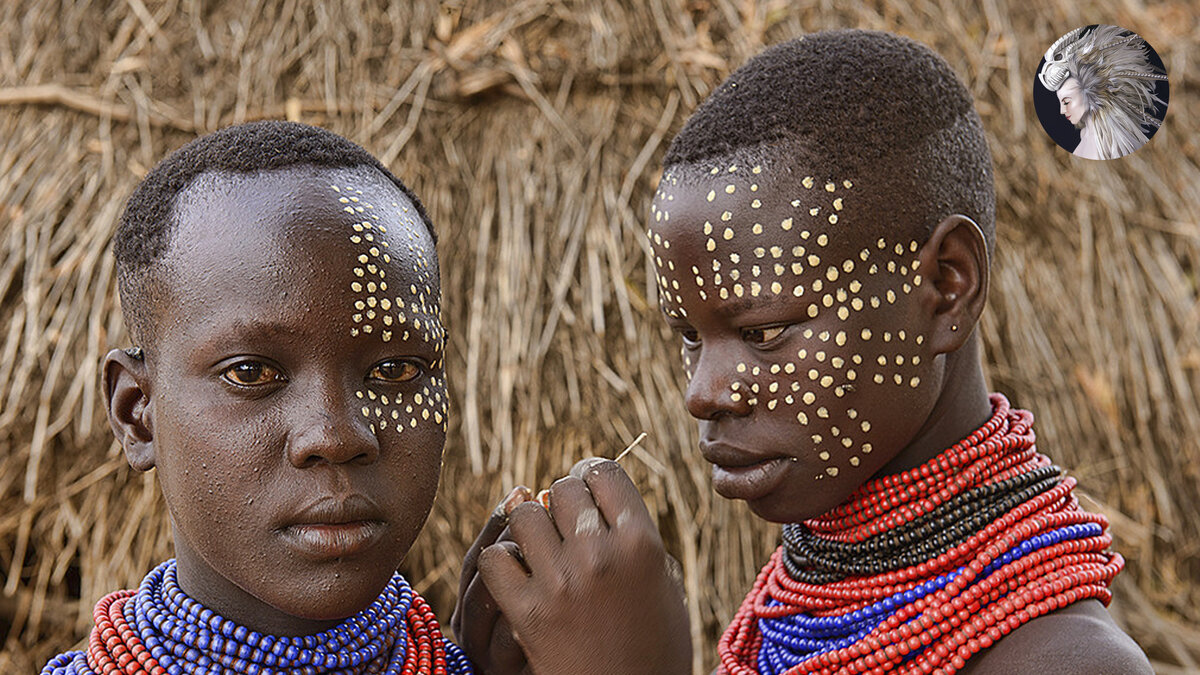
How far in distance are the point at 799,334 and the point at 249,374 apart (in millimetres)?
879

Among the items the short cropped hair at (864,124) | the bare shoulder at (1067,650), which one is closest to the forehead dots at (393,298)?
the short cropped hair at (864,124)

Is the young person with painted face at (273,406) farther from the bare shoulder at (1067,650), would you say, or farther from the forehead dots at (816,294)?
the bare shoulder at (1067,650)

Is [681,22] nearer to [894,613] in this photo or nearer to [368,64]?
[368,64]

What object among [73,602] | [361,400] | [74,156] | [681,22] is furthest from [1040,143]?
[73,602]

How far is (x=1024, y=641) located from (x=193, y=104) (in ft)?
9.86

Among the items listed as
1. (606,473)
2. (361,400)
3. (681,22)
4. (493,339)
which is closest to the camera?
(361,400)

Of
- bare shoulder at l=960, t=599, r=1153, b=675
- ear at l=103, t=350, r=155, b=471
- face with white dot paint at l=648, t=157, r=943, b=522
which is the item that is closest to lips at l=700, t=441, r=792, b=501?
face with white dot paint at l=648, t=157, r=943, b=522

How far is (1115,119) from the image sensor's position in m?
1.93

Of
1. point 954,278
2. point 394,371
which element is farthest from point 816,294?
point 394,371

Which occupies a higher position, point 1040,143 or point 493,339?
point 1040,143

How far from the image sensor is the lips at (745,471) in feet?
6.18

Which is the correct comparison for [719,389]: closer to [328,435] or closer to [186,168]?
[328,435]

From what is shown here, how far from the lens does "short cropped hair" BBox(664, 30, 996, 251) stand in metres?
1.87

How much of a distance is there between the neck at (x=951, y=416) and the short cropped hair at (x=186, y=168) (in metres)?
1.06
